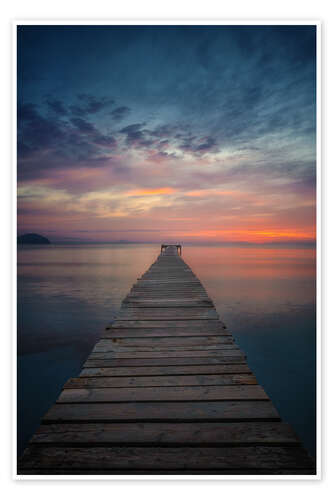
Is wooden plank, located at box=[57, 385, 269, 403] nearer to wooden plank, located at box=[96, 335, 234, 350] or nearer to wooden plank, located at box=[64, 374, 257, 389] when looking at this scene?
wooden plank, located at box=[64, 374, 257, 389]

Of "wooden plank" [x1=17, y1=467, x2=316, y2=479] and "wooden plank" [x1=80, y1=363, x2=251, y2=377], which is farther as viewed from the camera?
"wooden plank" [x1=80, y1=363, x2=251, y2=377]

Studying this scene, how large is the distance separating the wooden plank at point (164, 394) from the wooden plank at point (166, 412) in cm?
4

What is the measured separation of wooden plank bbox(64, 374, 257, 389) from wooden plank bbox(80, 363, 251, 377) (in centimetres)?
5

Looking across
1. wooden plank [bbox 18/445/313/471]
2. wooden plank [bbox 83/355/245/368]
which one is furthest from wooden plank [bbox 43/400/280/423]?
wooden plank [bbox 83/355/245/368]

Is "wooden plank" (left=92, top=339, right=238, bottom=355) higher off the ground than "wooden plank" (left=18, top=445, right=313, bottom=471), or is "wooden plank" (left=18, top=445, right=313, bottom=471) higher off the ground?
"wooden plank" (left=92, top=339, right=238, bottom=355)

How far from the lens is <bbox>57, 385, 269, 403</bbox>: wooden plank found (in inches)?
65.6

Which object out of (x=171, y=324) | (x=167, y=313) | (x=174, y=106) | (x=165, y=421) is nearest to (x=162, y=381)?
(x=165, y=421)

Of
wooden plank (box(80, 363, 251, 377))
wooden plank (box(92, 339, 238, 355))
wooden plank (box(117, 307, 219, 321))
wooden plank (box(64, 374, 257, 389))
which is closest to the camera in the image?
wooden plank (box(64, 374, 257, 389))

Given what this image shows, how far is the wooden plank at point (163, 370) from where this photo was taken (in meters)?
2.01

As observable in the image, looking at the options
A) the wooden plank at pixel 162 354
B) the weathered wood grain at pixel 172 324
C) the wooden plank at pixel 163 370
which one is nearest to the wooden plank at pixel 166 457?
the wooden plank at pixel 163 370

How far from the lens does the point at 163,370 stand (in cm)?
206

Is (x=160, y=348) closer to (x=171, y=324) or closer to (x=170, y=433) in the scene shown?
(x=171, y=324)

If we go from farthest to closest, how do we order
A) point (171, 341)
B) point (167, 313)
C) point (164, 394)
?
point (167, 313) < point (171, 341) < point (164, 394)

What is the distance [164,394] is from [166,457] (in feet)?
1.62
